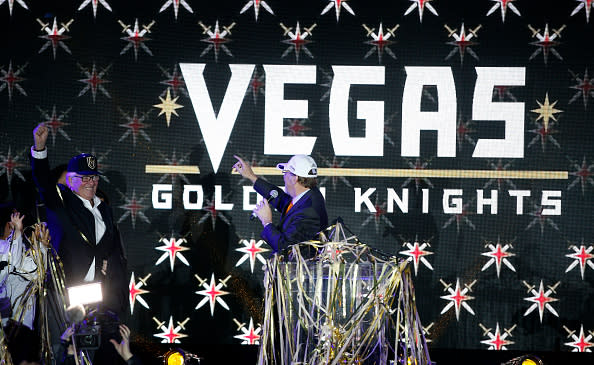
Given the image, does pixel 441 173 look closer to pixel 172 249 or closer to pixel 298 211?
pixel 298 211

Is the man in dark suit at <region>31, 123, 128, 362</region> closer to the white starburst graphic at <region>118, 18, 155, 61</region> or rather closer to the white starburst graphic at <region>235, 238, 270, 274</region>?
the white starburst graphic at <region>235, 238, 270, 274</region>

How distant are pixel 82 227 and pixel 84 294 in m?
1.00

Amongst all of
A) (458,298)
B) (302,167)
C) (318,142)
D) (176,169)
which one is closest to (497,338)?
(458,298)

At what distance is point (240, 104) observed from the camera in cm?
576

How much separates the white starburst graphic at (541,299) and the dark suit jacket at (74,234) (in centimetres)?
291

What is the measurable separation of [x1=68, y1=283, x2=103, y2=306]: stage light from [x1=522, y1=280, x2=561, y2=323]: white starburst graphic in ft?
10.4

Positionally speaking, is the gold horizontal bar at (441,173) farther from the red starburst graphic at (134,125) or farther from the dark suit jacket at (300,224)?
the dark suit jacket at (300,224)

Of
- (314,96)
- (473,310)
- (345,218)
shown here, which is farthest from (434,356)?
(314,96)

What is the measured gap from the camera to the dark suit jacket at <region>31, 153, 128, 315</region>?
15.3 ft

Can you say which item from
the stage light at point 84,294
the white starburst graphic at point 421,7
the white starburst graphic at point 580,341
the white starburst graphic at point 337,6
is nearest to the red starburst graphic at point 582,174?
the white starburst graphic at point 580,341

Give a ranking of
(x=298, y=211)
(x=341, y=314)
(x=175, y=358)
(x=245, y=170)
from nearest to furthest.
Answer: (x=341, y=314)
(x=175, y=358)
(x=298, y=211)
(x=245, y=170)

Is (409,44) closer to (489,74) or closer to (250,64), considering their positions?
(489,74)

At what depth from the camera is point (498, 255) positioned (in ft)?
18.4

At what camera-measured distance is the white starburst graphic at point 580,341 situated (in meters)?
5.59
